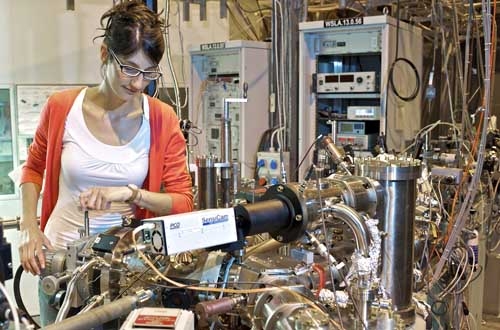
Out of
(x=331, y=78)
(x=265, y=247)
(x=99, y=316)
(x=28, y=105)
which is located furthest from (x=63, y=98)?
(x=331, y=78)

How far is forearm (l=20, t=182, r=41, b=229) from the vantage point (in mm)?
1364

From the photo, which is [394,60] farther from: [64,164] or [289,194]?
[289,194]

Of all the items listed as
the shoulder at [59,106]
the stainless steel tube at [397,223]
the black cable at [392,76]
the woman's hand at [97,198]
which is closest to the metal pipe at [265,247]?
the stainless steel tube at [397,223]

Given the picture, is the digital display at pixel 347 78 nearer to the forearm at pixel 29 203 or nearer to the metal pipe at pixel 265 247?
the forearm at pixel 29 203

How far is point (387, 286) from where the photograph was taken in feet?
3.46

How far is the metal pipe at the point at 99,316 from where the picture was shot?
717mm

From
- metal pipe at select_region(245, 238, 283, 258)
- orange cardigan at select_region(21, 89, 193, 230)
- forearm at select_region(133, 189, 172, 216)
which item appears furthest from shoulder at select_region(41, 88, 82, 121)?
metal pipe at select_region(245, 238, 283, 258)

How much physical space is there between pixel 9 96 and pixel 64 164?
175 cm

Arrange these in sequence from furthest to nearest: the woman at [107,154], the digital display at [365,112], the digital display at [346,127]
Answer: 1. the digital display at [346,127]
2. the digital display at [365,112]
3. the woman at [107,154]

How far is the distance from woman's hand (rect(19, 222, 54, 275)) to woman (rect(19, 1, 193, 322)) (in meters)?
0.15

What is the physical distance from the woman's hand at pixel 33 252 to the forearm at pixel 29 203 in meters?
0.11

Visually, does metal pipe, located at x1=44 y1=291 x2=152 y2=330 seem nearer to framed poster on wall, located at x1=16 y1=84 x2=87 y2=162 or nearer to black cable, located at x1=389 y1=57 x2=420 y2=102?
black cable, located at x1=389 y1=57 x2=420 y2=102

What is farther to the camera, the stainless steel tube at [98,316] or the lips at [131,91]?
the lips at [131,91]

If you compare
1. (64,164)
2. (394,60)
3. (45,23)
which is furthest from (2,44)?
(394,60)
